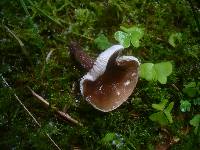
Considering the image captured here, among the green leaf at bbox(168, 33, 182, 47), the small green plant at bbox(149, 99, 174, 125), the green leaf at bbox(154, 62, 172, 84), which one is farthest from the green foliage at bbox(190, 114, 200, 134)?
the green leaf at bbox(168, 33, 182, 47)

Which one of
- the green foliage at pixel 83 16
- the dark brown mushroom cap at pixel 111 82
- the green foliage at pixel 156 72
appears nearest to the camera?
the dark brown mushroom cap at pixel 111 82

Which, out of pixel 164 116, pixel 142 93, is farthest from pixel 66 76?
pixel 164 116

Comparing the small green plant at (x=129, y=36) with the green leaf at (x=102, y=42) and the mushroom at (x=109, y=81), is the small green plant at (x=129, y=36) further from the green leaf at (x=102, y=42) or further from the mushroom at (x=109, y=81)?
the mushroom at (x=109, y=81)

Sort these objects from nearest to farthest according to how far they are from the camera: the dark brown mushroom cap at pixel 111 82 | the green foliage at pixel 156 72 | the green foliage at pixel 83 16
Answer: the dark brown mushroom cap at pixel 111 82, the green foliage at pixel 156 72, the green foliage at pixel 83 16

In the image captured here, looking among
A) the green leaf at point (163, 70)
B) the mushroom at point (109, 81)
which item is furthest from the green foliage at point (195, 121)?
the mushroom at point (109, 81)

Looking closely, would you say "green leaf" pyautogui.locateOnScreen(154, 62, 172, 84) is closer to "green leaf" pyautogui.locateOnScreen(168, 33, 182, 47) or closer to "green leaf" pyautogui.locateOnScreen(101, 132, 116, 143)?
"green leaf" pyautogui.locateOnScreen(168, 33, 182, 47)

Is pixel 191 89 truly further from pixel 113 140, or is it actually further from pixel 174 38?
pixel 113 140

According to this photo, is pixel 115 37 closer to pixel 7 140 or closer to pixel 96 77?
pixel 96 77
